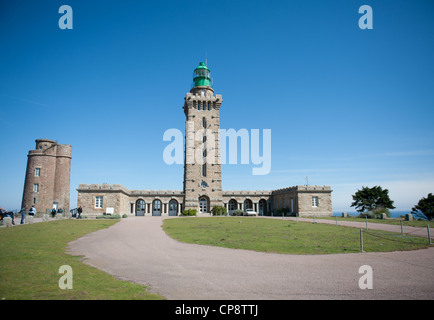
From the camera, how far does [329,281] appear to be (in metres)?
6.96

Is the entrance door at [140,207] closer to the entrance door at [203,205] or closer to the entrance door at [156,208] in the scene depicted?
the entrance door at [156,208]

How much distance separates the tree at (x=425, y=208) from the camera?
37522mm

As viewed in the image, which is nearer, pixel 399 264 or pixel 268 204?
pixel 399 264

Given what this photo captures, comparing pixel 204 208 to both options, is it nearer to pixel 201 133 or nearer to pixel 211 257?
pixel 201 133

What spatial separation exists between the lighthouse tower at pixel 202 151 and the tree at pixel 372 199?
958 inches

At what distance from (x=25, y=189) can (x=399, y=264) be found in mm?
46620

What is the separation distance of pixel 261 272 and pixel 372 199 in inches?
1799

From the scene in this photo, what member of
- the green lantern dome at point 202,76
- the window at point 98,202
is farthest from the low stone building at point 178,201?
the green lantern dome at point 202,76

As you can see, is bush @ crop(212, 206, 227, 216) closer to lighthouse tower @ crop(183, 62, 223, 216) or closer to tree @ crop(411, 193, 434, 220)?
lighthouse tower @ crop(183, 62, 223, 216)

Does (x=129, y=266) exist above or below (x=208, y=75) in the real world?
below

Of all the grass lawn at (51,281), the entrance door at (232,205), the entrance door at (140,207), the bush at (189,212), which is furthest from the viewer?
the entrance door at (232,205)
